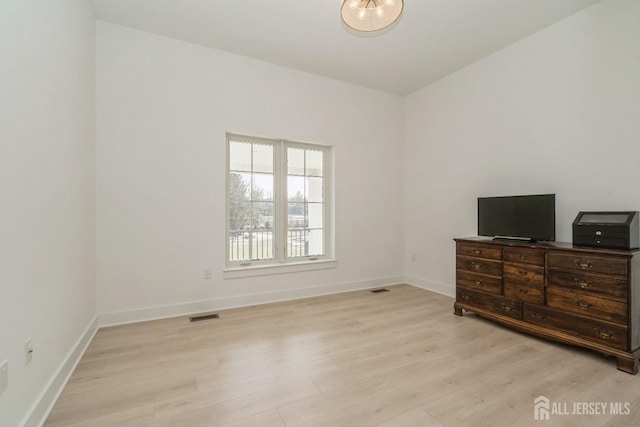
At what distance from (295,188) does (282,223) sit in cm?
53

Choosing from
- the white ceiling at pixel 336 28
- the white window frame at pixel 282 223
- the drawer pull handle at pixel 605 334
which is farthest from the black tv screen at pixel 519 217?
the white window frame at pixel 282 223

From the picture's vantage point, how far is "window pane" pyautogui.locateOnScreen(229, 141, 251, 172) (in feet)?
12.0

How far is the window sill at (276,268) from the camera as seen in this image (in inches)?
138

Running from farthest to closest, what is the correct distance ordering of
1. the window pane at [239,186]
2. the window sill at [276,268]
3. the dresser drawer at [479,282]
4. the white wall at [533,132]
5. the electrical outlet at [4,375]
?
the window pane at [239,186] < the window sill at [276,268] < the dresser drawer at [479,282] < the white wall at [533,132] < the electrical outlet at [4,375]

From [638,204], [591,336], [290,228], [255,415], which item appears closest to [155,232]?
[290,228]

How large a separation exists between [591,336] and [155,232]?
Answer: 4.09 m

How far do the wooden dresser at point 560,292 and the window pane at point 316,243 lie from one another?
1.89m

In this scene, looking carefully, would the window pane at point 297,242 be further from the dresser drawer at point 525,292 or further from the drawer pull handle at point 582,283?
the drawer pull handle at point 582,283

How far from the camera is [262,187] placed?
3828mm

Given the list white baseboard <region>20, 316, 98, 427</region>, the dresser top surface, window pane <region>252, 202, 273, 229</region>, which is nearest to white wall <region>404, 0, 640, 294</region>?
the dresser top surface

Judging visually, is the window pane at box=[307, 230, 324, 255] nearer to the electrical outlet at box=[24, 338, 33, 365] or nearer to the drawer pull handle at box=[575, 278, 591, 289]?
the drawer pull handle at box=[575, 278, 591, 289]

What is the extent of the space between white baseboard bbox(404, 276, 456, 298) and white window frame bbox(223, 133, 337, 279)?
1.38m

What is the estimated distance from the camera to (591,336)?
2268 millimetres

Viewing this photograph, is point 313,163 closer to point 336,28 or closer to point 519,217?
point 336,28
